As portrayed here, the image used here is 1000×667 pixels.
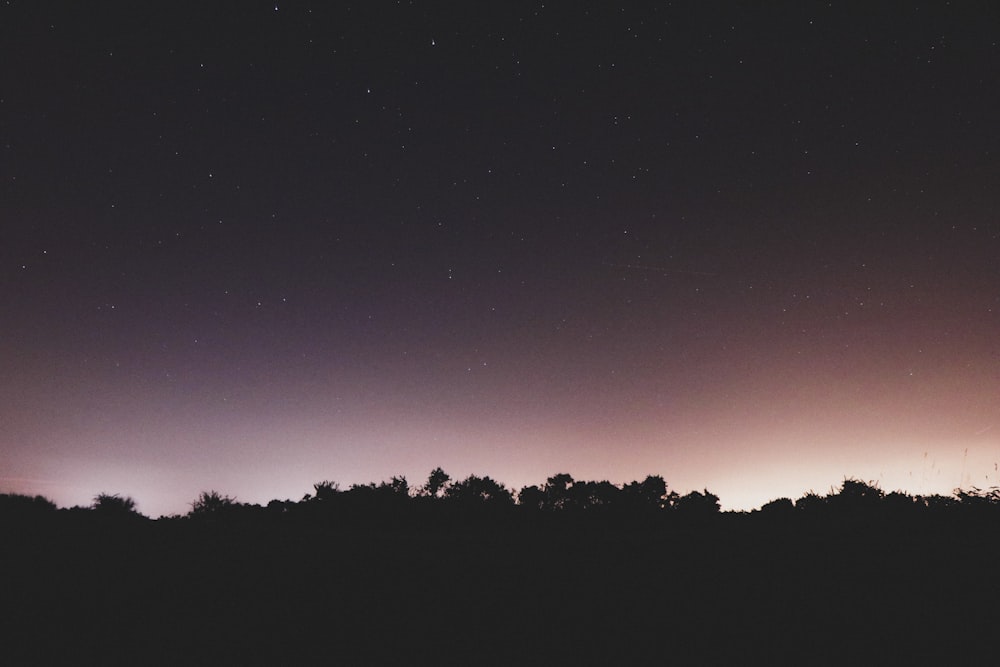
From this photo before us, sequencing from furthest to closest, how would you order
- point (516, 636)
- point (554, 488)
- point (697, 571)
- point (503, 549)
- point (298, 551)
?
1. point (554, 488)
2. point (503, 549)
3. point (298, 551)
4. point (697, 571)
5. point (516, 636)

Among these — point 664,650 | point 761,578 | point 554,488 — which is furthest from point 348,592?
point 554,488

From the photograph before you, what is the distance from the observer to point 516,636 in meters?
8.08

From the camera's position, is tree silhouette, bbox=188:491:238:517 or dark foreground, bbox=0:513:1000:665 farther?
tree silhouette, bbox=188:491:238:517

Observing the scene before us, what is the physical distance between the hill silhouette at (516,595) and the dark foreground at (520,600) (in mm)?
38

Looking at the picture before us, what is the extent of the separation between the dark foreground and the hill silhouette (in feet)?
0.12

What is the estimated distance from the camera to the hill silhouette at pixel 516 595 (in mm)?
7492

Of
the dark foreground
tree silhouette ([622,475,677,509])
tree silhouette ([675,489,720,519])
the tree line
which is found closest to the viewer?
the dark foreground

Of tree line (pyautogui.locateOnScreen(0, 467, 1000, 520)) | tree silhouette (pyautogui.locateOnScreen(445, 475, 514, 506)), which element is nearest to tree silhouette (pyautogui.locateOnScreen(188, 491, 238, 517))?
tree line (pyautogui.locateOnScreen(0, 467, 1000, 520))

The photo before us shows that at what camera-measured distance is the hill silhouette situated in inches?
295

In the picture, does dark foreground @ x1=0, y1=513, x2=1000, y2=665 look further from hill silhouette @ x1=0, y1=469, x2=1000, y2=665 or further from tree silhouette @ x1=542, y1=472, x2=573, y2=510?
tree silhouette @ x1=542, y1=472, x2=573, y2=510

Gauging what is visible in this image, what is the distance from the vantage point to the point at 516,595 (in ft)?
31.7

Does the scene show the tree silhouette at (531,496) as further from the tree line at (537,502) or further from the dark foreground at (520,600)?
the dark foreground at (520,600)

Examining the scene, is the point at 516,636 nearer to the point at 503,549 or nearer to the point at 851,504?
the point at 503,549

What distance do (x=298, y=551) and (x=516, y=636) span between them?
6.85 meters
